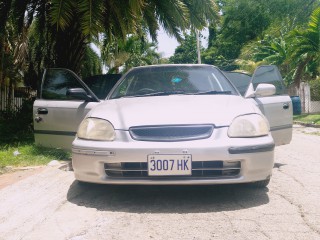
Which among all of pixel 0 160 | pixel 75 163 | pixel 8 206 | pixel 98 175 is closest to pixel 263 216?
pixel 98 175

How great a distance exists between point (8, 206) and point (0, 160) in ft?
7.94

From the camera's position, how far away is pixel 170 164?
10.8ft

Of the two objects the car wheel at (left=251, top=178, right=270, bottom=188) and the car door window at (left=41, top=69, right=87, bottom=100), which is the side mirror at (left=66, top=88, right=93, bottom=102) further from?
the car wheel at (left=251, top=178, right=270, bottom=188)

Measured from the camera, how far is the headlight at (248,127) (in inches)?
136

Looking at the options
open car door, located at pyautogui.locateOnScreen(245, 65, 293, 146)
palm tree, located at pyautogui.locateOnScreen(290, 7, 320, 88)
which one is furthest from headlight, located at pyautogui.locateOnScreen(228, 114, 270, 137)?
palm tree, located at pyautogui.locateOnScreen(290, 7, 320, 88)

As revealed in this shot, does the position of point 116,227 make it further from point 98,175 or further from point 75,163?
point 75,163

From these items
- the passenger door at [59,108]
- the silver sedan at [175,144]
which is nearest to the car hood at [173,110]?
the silver sedan at [175,144]

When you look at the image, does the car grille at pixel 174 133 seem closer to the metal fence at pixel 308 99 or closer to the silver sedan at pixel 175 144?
the silver sedan at pixel 175 144

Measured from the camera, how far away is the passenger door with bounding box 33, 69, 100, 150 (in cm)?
519

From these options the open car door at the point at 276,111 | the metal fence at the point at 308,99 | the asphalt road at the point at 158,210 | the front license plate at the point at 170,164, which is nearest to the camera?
the asphalt road at the point at 158,210

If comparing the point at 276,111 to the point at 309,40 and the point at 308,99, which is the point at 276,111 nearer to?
the point at 309,40

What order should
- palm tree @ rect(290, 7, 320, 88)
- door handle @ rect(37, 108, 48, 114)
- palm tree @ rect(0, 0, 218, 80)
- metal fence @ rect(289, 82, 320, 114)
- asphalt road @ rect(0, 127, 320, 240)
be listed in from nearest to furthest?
asphalt road @ rect(0, 127, 320, 240)
door handle @ rect(37, 108, 48, 114)
palm tree @ rect(0, 0, 218, 80)
palm tree @ rect(290, 7, 320, 88)
metal fence @ rect(289, 82, 320, 114)

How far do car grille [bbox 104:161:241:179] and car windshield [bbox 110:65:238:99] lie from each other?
3.82 ft

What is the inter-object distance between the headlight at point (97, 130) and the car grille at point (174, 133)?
23 cm
